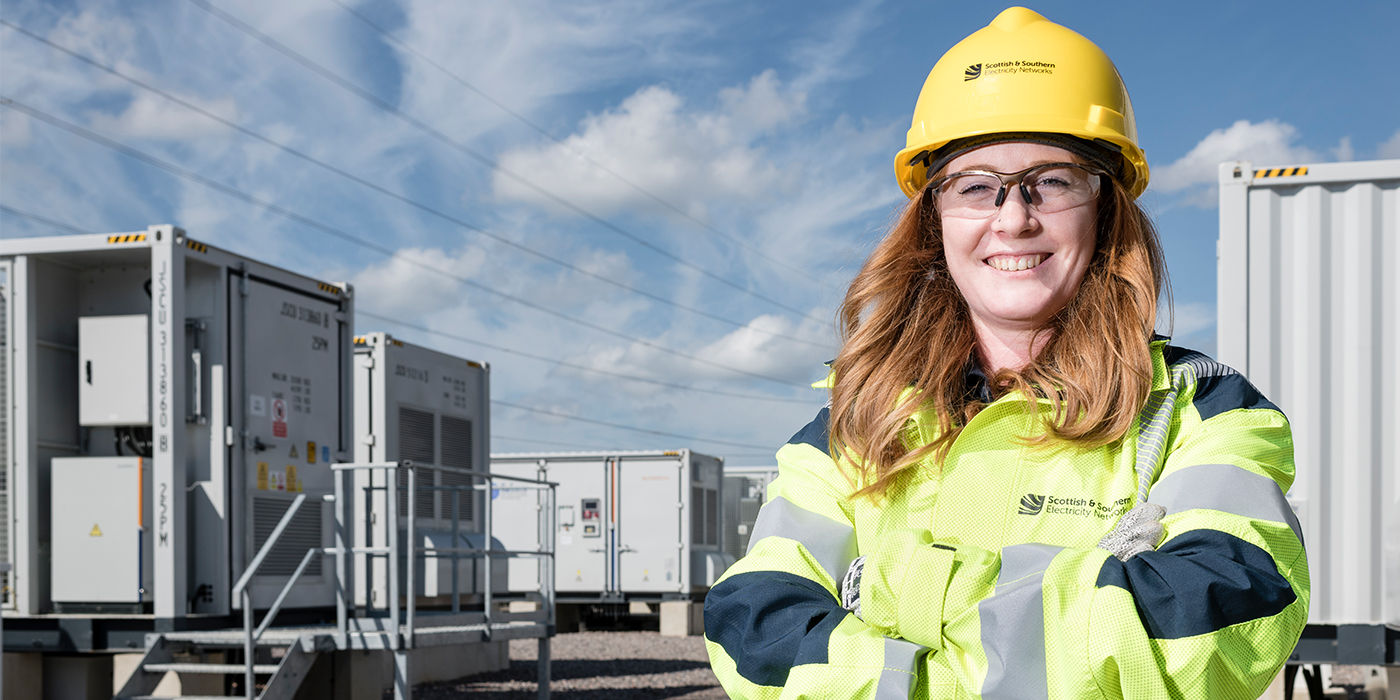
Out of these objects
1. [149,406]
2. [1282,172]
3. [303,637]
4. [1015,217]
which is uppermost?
[1282,172]

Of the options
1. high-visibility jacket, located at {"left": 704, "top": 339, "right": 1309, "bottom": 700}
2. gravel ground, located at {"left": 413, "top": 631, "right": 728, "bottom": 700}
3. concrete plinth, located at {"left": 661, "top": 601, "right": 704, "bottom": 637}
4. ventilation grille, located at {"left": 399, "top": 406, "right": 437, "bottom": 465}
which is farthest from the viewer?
concrete plinth, located at {"left": 661, "top": 601, "right": 704, "bottom": 637}

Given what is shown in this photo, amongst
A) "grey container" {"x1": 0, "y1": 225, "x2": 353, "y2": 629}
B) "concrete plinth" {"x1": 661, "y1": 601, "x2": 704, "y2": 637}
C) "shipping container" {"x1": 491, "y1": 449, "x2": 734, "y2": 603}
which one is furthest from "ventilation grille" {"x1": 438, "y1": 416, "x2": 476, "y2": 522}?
"concrete plinth" {"x1": 661, "y1": 601, "x2": 704, "y2": 637}

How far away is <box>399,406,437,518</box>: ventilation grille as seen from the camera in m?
11.2

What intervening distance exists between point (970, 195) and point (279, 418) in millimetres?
8236

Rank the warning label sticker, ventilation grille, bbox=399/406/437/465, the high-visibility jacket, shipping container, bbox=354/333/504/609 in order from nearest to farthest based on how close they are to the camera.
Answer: the high-visibility jacket < the warning label sticker < shipping container, bbox=354/333/504/609 < ventilation grille, bbox=399/406/437/465

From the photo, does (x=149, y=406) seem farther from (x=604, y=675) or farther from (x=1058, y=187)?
(x=1058, y=187)

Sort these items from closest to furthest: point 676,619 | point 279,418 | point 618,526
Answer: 1. point 279,418
2. point 618,526
3. point 676,619

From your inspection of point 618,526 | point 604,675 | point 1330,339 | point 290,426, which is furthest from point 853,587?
point 618,526

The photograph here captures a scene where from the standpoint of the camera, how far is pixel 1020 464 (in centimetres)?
145

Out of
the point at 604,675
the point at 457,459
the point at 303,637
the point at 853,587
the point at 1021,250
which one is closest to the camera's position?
the point at 853,587

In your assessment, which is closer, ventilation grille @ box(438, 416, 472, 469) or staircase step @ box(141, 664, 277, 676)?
staircase step @ box(141, 664, 277, 676)

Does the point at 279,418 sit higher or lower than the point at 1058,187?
lower

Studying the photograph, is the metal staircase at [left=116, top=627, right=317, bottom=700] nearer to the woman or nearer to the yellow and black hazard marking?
the yellow and black hazard marking

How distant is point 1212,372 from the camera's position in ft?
4.72
